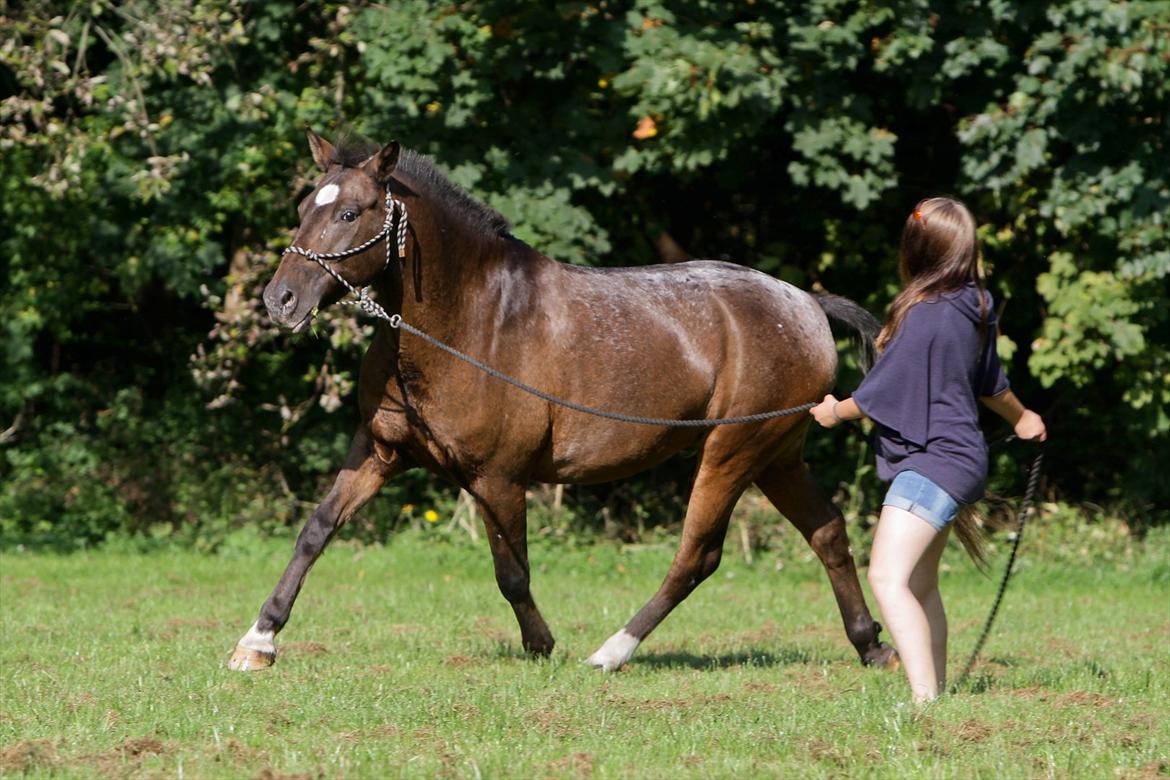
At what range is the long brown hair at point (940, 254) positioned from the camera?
5.85m

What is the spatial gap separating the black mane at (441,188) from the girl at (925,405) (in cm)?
230

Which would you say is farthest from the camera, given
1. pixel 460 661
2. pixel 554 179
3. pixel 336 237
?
pixel 554 179

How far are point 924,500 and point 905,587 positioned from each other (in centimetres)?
35

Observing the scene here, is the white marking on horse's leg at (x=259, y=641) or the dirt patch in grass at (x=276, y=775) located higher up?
the dirt patch in grass at (x=276, y=775)

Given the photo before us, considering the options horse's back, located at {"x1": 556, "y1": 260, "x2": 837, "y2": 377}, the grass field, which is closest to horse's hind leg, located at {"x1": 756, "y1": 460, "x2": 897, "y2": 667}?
the grass field

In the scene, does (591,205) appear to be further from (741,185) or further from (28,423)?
(28,423)

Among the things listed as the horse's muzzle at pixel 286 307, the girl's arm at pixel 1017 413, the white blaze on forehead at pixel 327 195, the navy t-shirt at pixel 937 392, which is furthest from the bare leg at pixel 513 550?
the girl's arm at pixel 1017 413

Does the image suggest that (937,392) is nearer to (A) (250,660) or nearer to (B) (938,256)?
(B) (938,256)

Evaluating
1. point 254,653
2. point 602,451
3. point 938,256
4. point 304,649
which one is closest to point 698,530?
point 602,451

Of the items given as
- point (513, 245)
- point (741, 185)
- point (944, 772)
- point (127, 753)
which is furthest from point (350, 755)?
point (741, 185)

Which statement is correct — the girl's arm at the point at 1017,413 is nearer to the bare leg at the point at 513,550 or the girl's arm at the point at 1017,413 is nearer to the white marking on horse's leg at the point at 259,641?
the bare leg at the point at 513,550

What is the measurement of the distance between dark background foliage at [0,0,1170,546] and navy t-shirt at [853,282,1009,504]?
587 centimetres

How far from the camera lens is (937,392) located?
584 cm

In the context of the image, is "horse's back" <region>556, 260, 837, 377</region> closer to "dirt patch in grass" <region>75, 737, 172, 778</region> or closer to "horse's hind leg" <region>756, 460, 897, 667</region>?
"horse's hind leg" <region>756, 460, 897, 667</region>
